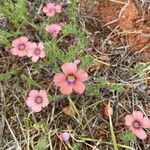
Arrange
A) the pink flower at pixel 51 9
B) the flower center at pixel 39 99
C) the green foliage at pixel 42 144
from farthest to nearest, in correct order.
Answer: the pink flower at pixel 51 9, the flower center at pixel 39 99, the green foliage at pixel 42 144

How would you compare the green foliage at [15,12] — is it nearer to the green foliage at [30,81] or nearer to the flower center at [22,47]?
the flower center at [22,47]

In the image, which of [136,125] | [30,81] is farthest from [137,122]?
[30,81]

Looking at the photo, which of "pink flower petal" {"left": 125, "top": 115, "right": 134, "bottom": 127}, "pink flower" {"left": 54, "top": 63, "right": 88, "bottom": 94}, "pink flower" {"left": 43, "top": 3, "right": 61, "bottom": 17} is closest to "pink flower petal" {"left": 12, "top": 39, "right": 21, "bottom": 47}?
"pink flower" {"left": 43, "top": 3, "right": 61, "bottom": 17}

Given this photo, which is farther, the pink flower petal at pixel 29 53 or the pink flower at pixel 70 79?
the pink flower petal at pixel 29 53

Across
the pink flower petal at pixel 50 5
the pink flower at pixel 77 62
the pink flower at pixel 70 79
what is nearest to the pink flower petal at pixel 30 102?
the pink flower at pixel 70 79

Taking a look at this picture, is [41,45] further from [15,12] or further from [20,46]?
[15,12]

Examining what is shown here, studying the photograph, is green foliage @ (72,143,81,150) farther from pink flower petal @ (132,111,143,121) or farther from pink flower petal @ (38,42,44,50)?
pink flower petal @ (38,42,44,50)

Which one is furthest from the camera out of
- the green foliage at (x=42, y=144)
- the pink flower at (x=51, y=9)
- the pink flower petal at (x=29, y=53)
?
the pink flower at (x=51, y=9)
